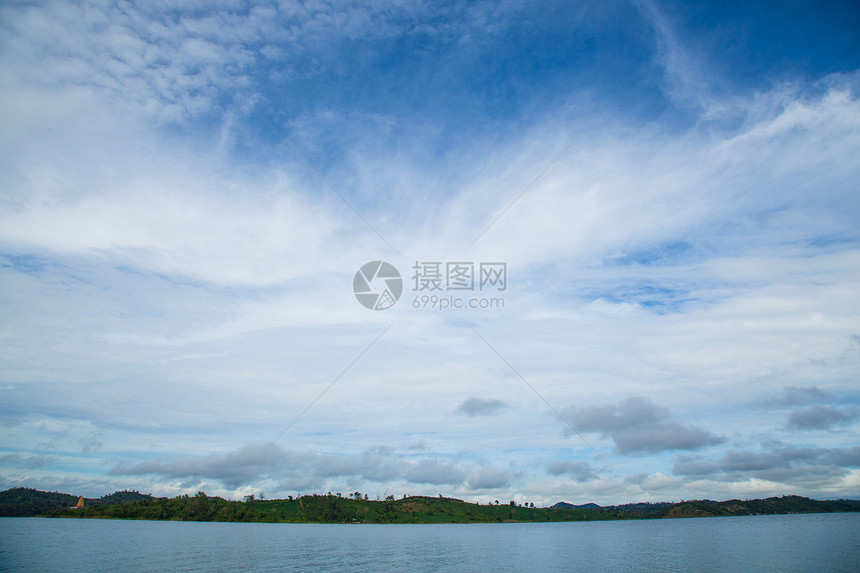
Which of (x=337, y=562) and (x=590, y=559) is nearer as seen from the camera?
(x=337, y=562)

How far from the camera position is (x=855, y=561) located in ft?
270

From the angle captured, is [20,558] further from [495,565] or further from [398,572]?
[495,565]

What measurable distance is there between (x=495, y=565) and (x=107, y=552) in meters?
85.3

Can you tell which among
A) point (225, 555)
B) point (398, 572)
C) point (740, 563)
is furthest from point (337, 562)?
point (740, 563)

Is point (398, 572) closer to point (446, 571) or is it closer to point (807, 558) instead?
point (446, 571)

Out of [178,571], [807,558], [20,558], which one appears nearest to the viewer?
[178,571]

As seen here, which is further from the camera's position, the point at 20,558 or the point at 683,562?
the point at 683,562

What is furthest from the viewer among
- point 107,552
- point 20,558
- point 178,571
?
point 107,552

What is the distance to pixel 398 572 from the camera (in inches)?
3174

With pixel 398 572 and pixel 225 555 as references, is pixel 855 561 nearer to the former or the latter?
pixel 398 572

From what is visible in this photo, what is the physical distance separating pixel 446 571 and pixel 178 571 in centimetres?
4486

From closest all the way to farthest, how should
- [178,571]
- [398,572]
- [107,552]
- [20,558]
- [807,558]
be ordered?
[178,571] < [398,572] < [20,558] < [807,558] < [107,552]

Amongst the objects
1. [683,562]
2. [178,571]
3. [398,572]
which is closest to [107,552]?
[178,571]

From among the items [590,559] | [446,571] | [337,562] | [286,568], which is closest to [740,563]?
[590,559]
